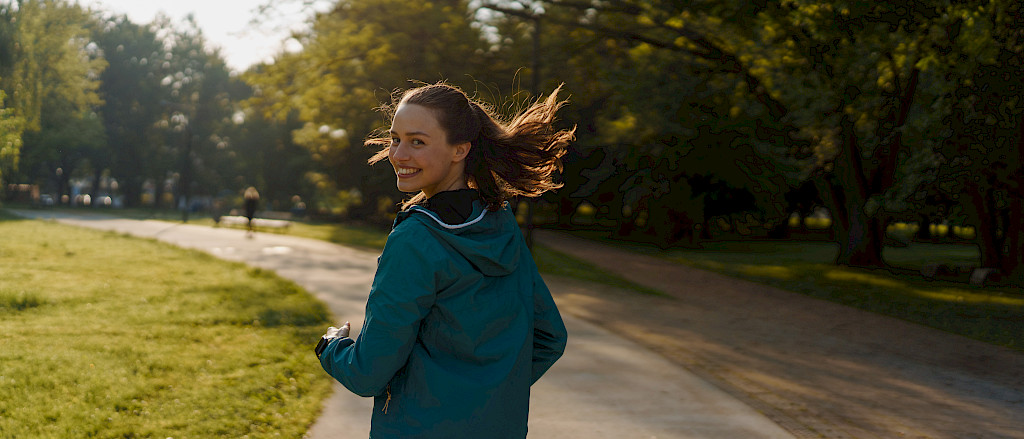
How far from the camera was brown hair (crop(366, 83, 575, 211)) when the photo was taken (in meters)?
2.20

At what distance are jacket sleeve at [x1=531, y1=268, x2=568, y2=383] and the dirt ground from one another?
3.67 m

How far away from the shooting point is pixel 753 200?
28.8 meters

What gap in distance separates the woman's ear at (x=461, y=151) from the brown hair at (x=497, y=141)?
0.02 meters

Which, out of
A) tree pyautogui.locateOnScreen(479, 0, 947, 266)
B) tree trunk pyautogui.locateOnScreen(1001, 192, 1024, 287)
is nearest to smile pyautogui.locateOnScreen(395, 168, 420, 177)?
tree pyautogui.locateOnScreen(479, 0, 947, 266)

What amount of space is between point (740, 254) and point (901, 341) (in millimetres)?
18344

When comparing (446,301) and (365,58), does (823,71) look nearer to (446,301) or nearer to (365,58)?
(365,58)

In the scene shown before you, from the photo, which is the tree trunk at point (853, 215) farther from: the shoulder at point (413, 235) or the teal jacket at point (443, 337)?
the shoulder at point (413, 235)

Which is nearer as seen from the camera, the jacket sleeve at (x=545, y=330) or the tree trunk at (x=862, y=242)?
the jacket sleeve at (x=545, y=330)

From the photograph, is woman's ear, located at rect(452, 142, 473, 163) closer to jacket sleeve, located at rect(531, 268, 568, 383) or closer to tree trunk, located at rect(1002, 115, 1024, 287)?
jacket sleeve, located at rect(531, 268, 568, 383)

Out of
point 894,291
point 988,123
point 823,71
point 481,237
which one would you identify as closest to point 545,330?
point 481,237

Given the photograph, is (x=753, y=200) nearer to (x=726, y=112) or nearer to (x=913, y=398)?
(x=726, y=112)

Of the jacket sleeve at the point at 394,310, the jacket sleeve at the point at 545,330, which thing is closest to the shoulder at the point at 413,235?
the jacket sleeve at the point at 394,310

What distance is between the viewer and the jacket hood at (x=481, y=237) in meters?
2.03

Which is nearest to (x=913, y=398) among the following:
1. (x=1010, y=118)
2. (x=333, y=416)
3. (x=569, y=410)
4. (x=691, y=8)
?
(x=569, y=410)
